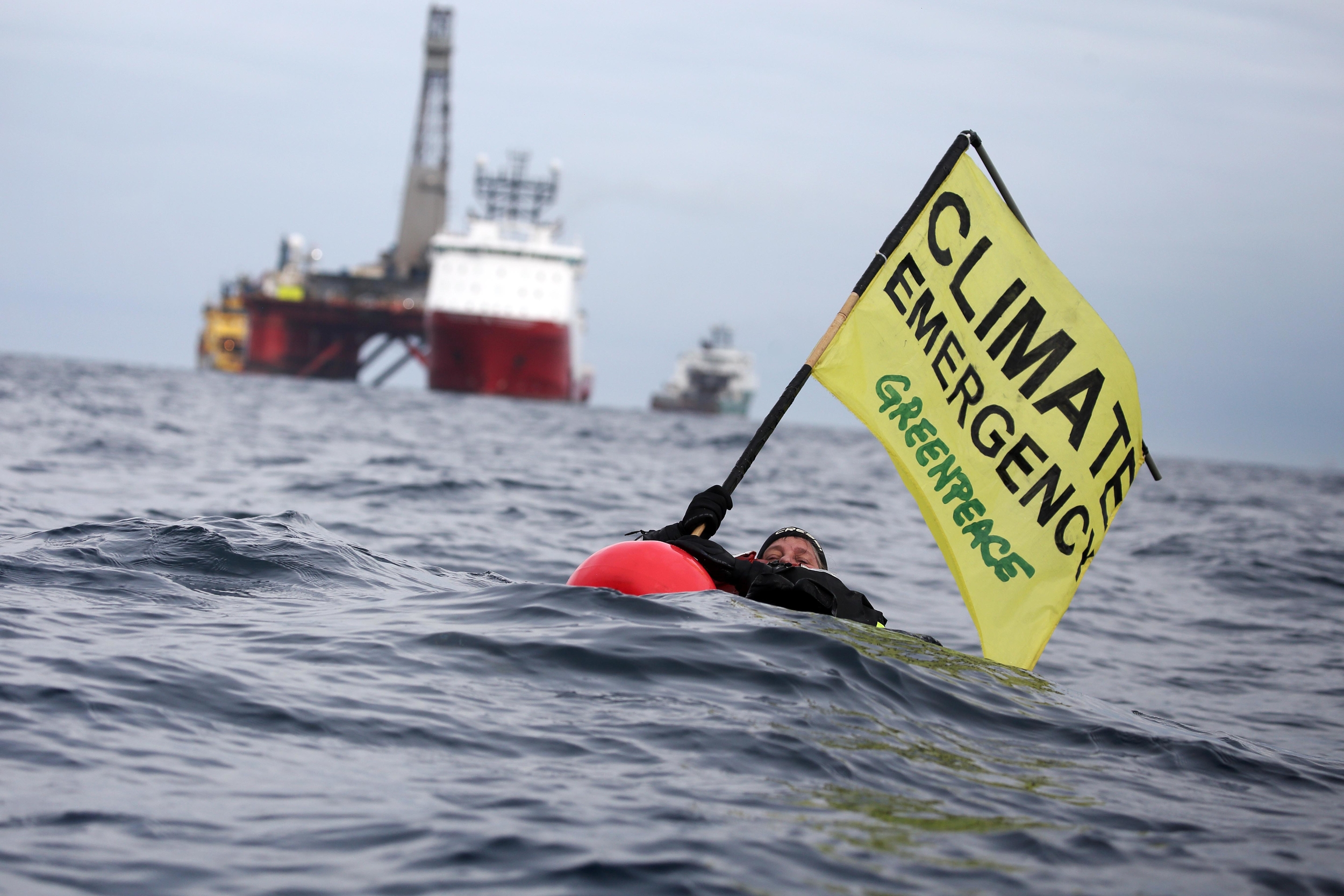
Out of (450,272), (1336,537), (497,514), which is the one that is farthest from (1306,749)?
(450,272)

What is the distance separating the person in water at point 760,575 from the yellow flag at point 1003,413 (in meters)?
0.64

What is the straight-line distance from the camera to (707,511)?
256 inches

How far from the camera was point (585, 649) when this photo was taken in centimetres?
503

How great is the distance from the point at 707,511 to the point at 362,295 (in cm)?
6502

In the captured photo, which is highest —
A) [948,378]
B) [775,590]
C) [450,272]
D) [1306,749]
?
[450,272]

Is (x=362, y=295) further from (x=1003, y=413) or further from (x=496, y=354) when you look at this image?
(x=1003, y=413)

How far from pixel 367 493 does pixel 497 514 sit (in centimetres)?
181

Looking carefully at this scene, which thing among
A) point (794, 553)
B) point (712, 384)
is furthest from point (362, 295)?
point (794, 553)

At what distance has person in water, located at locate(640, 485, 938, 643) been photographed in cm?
618

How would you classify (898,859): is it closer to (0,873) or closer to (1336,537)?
(0,873)

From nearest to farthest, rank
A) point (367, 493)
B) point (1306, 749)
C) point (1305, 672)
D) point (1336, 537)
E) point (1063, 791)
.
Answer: point (1063, 791), point (1306, 749), point (1305, 672), point (367, 493), point (1336, 537)

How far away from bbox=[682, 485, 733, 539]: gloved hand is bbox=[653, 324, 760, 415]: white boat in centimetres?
8497

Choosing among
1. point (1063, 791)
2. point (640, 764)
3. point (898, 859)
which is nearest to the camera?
point (898, 859)

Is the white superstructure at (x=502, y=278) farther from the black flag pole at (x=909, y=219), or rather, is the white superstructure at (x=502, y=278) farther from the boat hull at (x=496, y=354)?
the black flag pole at (x=909, y=219)
